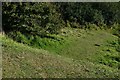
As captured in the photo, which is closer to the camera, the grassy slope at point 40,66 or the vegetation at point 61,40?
the grassy slope at point 40,66

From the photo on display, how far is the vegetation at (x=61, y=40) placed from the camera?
1242cm

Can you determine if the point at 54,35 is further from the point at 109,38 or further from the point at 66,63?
the point at 66,63

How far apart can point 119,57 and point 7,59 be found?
827cm

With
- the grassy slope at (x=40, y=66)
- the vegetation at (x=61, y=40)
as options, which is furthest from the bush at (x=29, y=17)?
the grassy slope at (x=40, y=66)

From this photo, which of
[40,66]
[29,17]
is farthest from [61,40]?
[40,66]

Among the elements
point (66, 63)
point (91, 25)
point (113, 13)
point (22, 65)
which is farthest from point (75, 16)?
point (22, 65)

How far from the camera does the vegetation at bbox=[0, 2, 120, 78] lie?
489 inches

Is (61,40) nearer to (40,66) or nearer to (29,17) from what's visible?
(29,17)

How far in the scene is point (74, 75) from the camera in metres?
12.1

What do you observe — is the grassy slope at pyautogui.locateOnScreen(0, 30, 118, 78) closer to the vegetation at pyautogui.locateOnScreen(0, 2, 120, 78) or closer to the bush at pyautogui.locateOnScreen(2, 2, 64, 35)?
the vegetation at pyautogui.locateOnScreen(0, 2, 120, 78)

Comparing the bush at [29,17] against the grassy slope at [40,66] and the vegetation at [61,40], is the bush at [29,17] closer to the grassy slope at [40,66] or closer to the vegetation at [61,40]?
the vegetation at [61,40]

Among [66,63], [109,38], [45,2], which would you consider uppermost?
[45,2]

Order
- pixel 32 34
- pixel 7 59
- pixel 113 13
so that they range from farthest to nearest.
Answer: pixel 113 13
pixel 32 34
pixel 7 59

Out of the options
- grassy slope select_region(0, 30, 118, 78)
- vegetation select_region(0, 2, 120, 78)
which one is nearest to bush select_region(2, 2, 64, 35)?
vegetation select_region(0, 2, 120, 78)
